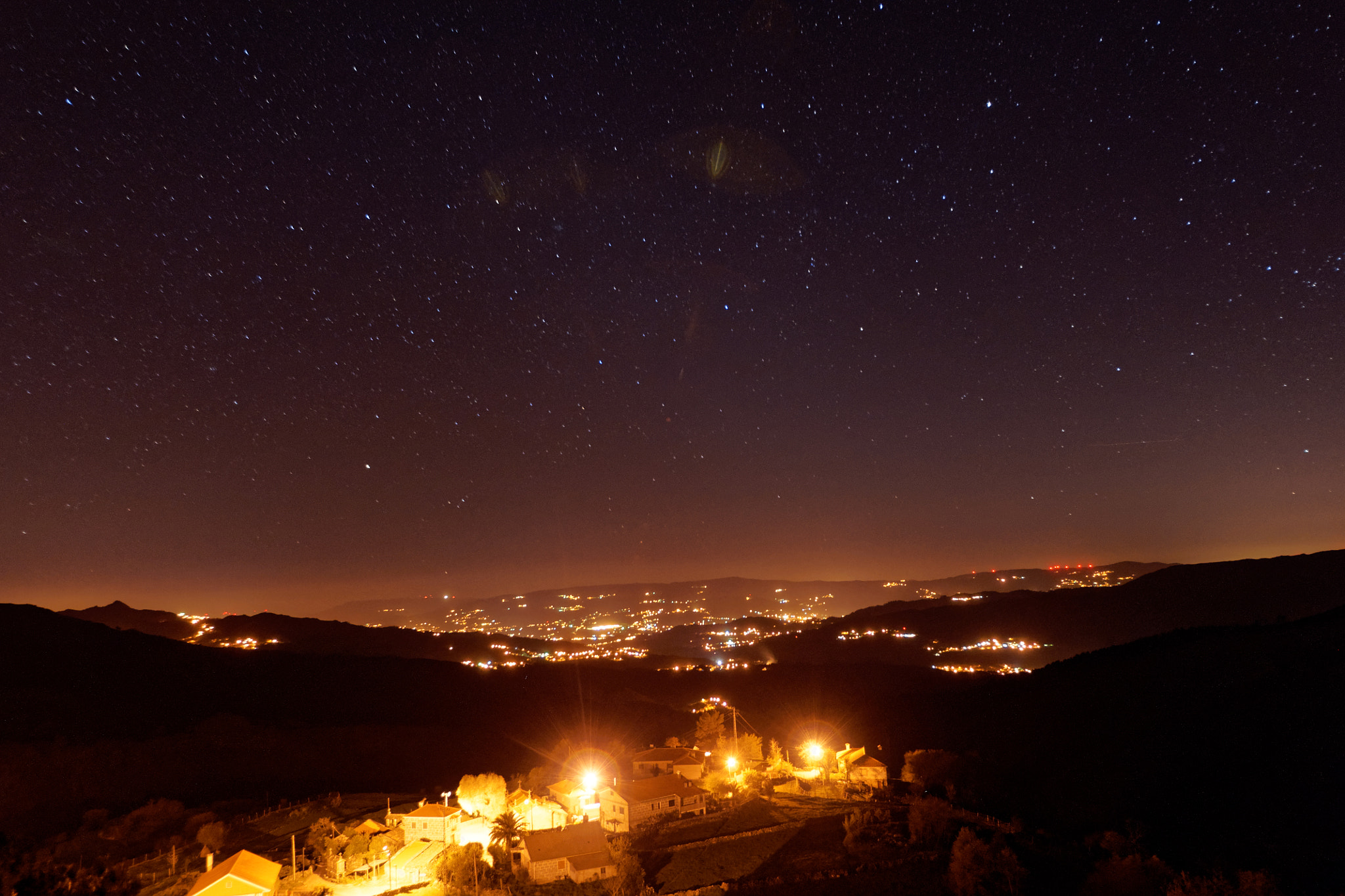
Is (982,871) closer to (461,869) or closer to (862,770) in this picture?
(862,770)

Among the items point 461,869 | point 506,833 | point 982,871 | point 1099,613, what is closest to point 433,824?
point 506,833

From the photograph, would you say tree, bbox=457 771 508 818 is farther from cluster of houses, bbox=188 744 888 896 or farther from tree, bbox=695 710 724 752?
tree, bbox=695 710 724 752

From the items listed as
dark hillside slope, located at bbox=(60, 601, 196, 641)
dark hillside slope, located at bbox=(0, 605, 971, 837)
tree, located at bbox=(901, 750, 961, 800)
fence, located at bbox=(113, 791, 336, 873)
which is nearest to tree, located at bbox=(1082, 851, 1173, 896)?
tree, located at bbox=(901, 750, 961, 800)

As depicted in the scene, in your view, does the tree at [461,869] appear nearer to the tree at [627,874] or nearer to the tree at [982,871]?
the tree at [627,874]

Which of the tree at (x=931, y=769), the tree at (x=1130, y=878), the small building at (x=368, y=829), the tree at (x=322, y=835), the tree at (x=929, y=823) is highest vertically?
the tree at (x=322, y=835)

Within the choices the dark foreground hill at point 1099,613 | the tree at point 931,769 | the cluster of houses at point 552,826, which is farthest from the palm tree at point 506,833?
the dark foreground hill at point 1099,613

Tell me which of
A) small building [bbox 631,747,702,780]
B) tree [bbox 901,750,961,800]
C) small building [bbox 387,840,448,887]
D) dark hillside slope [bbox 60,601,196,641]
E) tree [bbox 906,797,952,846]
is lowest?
tree [bbox 901,750,961,800]

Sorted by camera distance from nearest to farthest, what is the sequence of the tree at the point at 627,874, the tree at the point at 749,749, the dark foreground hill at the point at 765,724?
the tree at the point at 627,874, the dark foreground hill at the point at 765,724, the tree at the point at 749,749

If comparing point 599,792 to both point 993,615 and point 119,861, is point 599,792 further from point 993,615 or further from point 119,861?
point 993,615
